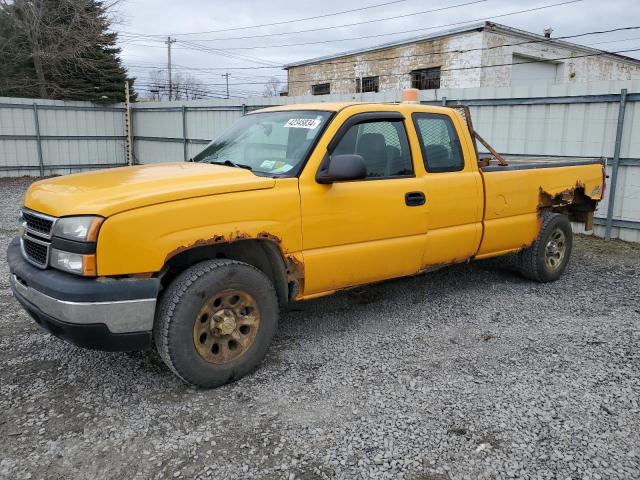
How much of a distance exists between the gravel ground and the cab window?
1393 millimetres

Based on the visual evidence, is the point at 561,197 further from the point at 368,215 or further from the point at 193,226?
the point at 193,226

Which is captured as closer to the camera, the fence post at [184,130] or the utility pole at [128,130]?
the fence post at [184,130]

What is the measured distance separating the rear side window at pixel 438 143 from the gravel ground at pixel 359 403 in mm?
1418

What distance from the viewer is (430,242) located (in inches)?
186

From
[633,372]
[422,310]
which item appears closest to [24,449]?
[422,310]

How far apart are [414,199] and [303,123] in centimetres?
111

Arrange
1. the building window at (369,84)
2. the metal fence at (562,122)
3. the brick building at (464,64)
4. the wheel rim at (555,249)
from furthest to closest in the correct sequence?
the building window at (369,84) < the brick building at (464,64) < the metal fence at (562,122) < the wheel rim at (555,249)

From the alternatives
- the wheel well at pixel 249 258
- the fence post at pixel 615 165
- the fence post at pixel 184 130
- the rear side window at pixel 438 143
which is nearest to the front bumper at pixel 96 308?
the wheel well at pixel 249 258

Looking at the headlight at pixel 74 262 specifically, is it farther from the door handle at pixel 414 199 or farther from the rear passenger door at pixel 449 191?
the rear passenger door at pixel 449 191

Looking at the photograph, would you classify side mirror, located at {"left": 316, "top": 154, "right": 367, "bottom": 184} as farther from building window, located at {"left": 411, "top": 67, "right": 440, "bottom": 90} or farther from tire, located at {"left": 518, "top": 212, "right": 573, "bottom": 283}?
building window, located at {"left": 411, "top": 67, "right": 440, "bottom": 90}

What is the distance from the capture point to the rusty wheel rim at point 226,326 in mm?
3529

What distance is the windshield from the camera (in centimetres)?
412

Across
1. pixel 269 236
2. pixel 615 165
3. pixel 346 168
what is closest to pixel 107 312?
pixel 269 236

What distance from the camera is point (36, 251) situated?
11.6 ft
